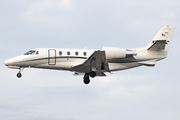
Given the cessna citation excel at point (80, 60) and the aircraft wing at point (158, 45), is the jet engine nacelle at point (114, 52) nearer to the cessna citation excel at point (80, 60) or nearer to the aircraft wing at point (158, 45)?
the cessna citation excel at point (80, 60)

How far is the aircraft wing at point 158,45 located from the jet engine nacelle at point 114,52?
3.48 metres

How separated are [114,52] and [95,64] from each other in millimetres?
1945

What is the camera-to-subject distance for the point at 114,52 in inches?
965

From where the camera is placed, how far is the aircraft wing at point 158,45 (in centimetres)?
2611

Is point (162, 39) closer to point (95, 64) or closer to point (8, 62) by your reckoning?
point (95, 64)

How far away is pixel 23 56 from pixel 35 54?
1140 mm

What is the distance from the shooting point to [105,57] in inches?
937

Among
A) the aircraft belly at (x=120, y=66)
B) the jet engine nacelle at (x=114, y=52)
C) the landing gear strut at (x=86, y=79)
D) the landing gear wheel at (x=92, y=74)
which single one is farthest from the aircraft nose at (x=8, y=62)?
the aircraft belly at (x=120, y=66)

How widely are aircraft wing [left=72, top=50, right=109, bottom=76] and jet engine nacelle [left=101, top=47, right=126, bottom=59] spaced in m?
0.70

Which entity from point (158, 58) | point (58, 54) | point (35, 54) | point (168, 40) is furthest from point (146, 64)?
point (35, 54)

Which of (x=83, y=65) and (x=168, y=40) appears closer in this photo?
(x=83, y=65)

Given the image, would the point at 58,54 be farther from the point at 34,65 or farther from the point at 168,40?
the point at 168,40

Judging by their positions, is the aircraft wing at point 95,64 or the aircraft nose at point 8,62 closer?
the aircraft wing at point 95,64

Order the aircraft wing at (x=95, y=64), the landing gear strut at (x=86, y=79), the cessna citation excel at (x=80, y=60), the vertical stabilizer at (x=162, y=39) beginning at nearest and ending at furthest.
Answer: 1. the aircraft wing at (x=95, y=64)
2. the cessna citation excel at (x=80, y=60)
3. the vertical stabilizer at (x=162, y=39)
4. the landing gear strut at (x=86, y=79)
